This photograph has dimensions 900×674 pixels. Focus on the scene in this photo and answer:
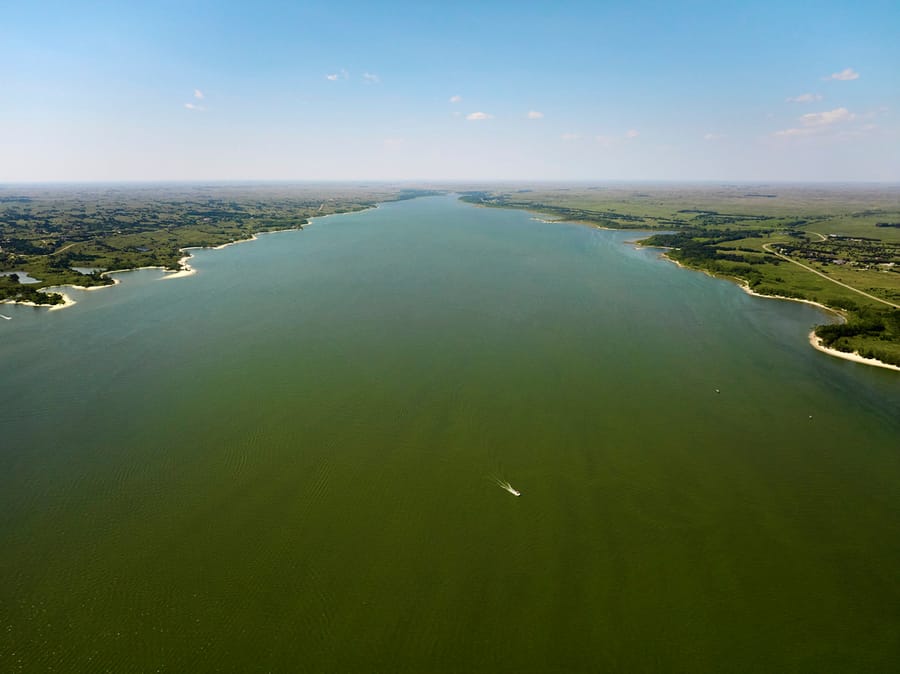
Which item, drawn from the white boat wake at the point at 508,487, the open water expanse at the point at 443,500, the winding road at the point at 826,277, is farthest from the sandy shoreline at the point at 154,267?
the winding road at the point at 826,277

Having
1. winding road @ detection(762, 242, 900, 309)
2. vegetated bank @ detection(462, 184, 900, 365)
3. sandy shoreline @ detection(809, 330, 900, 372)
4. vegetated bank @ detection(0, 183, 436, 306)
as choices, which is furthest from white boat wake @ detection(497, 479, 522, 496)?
vegetated bank @ detection(0, 183, 436, 306)

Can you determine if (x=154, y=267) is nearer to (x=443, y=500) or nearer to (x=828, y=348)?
(x=443, y=500)

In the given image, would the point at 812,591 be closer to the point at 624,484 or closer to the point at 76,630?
the point at 624,484

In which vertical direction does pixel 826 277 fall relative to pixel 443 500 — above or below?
above

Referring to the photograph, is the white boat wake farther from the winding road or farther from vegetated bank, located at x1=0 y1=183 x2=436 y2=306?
vegetated bank, located at x1=0 y1=183 x2=436 y2=306

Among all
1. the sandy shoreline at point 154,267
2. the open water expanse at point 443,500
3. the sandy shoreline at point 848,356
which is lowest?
the open water expanse at point 443,500

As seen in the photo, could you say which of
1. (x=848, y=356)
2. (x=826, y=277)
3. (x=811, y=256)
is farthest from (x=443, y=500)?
(x=811, y=256)

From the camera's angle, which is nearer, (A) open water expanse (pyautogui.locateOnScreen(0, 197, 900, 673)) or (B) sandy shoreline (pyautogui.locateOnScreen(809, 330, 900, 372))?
(A) open water expanse (pyautogui.locateOnScreen(0, 197, 900, 673))

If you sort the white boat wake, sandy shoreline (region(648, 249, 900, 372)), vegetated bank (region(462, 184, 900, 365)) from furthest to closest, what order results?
vegetated bank (region(462, 184, 900, 365)) → sandy shoreline (region(648, 249, 900, 372)) → the white boat wake

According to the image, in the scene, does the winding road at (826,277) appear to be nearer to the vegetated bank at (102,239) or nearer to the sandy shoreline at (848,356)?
the sandy shoreline at (848,356)
